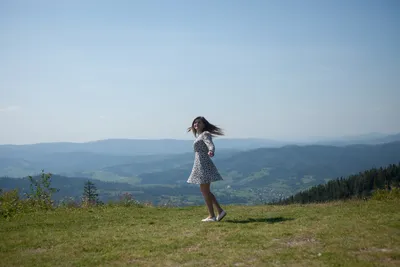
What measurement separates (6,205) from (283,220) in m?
11.3

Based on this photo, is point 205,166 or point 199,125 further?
point 199,125

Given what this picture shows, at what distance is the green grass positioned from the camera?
22.7 feet

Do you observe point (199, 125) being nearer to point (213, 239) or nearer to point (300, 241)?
point (213, 239)

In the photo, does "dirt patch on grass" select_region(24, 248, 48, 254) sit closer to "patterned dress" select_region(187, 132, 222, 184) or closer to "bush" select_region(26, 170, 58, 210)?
"patterned dress" select_region(187, 132, 222, 184)

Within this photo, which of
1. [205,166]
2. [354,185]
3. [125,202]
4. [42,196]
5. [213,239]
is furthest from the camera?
[354,185]

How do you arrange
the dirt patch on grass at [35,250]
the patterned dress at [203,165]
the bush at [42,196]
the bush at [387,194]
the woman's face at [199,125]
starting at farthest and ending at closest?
1. the bush at [42,196]
2. the bush at [387,194]
3. the woman's face at [199,125]
4. the patterned dress at [203,165]
5. the dirt patch on grass at [35,250]

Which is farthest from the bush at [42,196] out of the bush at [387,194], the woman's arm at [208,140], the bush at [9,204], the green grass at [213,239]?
the bush at [387,194]

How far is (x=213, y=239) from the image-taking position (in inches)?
337

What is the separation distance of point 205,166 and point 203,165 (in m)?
0.07

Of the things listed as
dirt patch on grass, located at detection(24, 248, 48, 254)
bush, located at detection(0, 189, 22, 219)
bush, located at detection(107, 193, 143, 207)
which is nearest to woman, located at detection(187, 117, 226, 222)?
dirt patch on grass, located at detection(24, 248, 48, 254)

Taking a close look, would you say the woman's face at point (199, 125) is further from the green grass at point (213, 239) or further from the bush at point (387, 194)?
the bush at point (387, 194)

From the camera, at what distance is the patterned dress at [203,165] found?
11127mm

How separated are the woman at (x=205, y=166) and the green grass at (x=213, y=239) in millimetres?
688

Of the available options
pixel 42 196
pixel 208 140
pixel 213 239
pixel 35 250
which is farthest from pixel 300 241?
pixel 42 196
